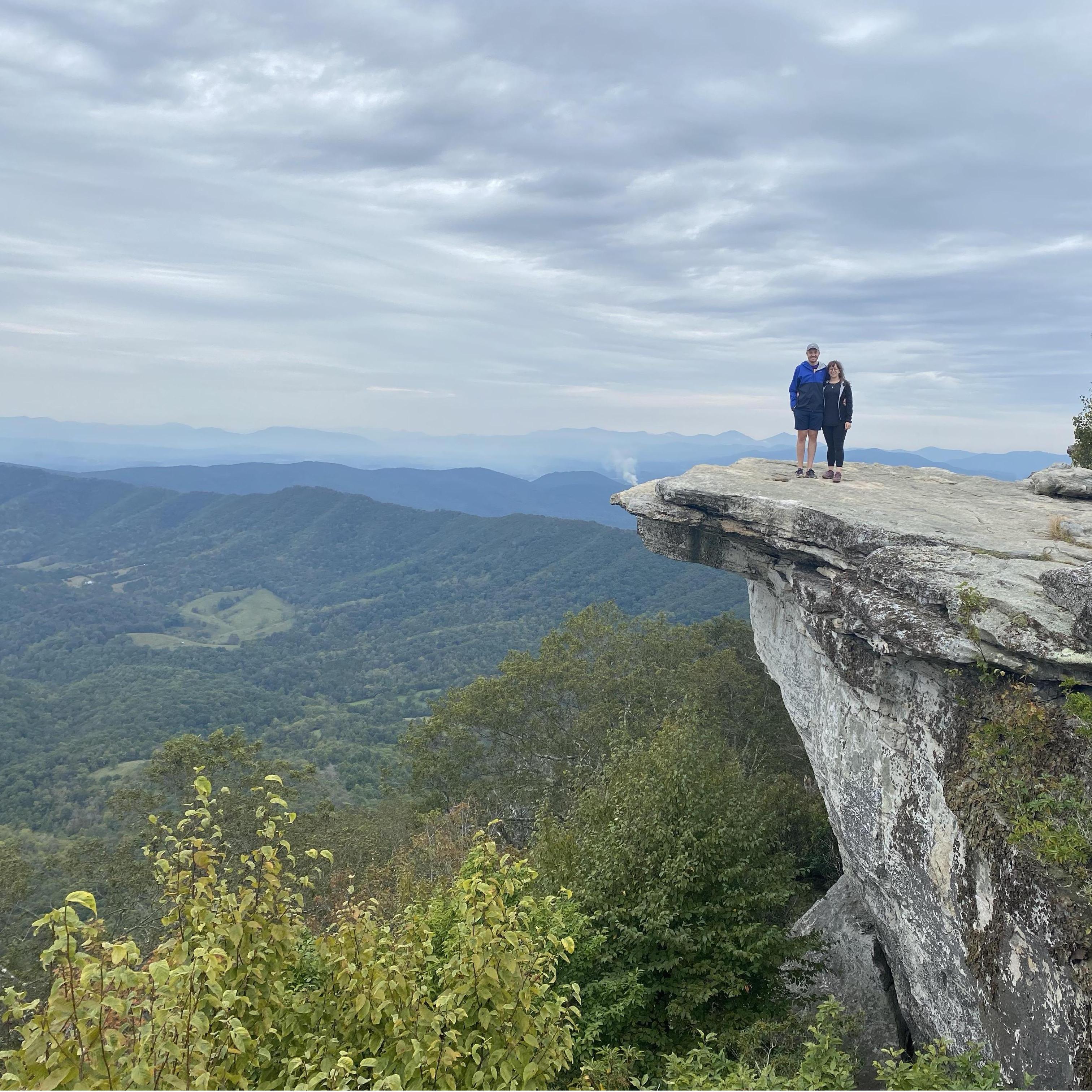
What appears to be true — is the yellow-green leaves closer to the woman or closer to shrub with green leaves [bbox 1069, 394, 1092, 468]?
the woman

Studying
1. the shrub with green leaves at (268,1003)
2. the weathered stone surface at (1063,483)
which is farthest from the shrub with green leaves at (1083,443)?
the shrub with green leaves at (268,1003)

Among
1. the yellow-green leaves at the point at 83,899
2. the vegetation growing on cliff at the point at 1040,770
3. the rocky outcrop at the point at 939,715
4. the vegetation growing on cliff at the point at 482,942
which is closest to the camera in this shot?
the yellow-green leaves at the point at 83,899

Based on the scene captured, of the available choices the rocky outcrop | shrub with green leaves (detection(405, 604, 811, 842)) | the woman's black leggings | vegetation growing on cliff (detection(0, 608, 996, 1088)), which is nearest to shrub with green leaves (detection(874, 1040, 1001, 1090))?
vegetation growing on cliff (detection(0, 608, 996, 1088))

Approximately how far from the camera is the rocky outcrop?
8672mm

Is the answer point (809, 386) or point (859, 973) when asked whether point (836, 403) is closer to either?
point (809, 386)

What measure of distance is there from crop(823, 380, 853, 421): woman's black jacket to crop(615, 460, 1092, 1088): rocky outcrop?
173 centimetres

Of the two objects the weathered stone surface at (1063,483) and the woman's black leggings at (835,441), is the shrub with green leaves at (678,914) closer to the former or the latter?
the woman's black leggings at (835,441)

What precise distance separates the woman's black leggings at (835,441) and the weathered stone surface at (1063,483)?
5406 mm

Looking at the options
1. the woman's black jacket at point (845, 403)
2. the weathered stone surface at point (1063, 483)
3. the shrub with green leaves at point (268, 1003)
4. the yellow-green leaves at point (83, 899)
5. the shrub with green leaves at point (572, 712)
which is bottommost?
the shrub with green leaves at point (572, 712)

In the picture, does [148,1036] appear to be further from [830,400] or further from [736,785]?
[830,400]

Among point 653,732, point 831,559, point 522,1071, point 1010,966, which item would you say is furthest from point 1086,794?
point 653,732

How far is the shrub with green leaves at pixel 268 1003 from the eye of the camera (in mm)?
4266

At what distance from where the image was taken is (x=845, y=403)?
51.6ft

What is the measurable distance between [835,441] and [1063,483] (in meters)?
6.42
